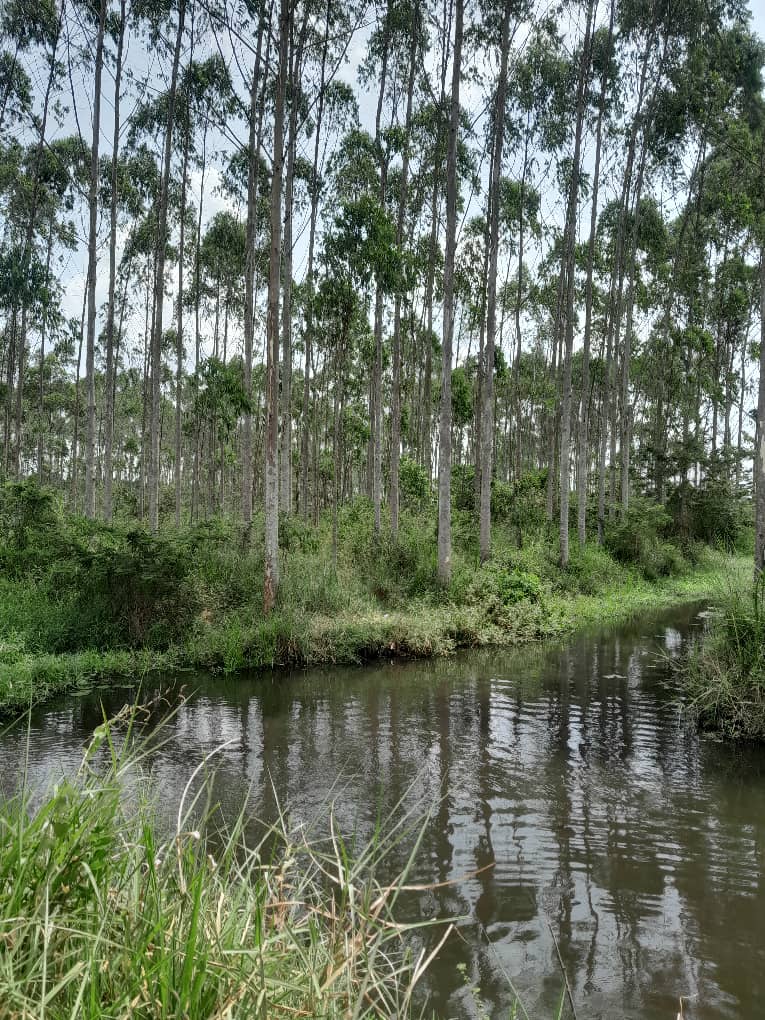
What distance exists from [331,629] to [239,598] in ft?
7.54

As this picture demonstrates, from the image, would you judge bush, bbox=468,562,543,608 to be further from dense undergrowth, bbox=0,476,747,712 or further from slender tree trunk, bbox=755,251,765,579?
slender tree trunk, bbox=755,251,765,579

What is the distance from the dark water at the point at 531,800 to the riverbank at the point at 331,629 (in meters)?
0.69

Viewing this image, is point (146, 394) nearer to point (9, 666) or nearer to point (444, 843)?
point (9, 666)

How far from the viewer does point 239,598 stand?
12.7 m

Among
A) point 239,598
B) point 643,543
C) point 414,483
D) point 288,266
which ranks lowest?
point 239,598

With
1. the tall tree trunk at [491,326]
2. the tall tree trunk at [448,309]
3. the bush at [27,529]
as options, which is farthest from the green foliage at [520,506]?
the bush at [27,529]

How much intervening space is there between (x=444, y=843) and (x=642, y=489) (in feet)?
90.6

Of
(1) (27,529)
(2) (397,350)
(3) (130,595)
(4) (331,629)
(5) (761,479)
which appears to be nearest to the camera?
(5) (761,479)

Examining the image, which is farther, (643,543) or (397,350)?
(643,543)

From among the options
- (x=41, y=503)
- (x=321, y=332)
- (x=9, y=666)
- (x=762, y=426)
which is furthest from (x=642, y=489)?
(x=9, y=666)

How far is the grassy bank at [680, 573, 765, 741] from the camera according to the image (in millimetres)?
6852

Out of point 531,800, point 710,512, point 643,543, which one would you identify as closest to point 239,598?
point 531,800

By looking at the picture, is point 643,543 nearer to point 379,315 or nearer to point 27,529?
point 379,315

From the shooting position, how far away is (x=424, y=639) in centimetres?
1194
